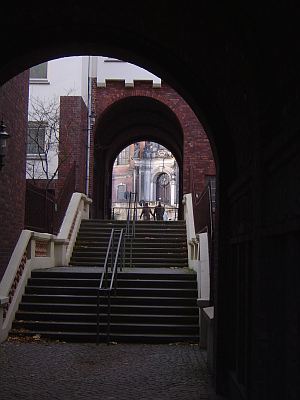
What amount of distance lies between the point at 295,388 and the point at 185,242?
539 inches

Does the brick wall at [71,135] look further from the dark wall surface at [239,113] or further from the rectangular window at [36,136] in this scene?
the dark wall surface at [239,113]

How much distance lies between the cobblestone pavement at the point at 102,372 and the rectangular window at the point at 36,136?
1130 cm

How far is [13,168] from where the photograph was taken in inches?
496

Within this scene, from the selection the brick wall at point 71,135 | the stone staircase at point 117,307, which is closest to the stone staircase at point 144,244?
the brick wall at point 71,135

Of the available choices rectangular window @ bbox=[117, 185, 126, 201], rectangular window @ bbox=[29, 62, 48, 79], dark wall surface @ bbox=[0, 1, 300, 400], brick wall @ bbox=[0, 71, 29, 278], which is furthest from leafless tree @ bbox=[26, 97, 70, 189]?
rectangular window @ bbox=[117, 185, 126, 201]

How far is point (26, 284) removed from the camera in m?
12.6

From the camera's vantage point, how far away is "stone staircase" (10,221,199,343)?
10930 mm

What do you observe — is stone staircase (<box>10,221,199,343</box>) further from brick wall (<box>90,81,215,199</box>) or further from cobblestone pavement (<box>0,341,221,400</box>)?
brick wall (<box>90,81,215,199</box>)

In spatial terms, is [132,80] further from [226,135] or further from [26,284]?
[226,135]

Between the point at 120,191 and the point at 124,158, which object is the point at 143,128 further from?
the point at 124,158

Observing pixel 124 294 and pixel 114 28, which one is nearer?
pixel 114 28

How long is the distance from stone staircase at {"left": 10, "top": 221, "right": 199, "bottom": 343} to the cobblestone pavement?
0.51m

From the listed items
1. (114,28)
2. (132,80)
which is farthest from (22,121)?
(132,80)

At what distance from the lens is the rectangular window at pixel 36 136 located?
2062cm
